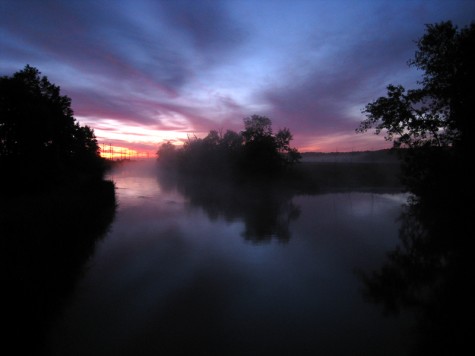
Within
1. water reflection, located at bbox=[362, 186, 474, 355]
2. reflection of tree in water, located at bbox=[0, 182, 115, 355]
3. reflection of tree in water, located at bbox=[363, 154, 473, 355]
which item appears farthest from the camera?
reflection of tree in water, located at bbox=[0, 182, 115, 355]

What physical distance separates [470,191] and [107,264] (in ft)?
70.3

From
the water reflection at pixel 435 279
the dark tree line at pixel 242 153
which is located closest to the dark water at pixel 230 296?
the water reflection at pixel 435 279

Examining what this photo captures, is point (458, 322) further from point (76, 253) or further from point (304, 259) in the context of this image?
point (76, 253)

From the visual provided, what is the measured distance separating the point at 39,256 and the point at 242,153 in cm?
5553

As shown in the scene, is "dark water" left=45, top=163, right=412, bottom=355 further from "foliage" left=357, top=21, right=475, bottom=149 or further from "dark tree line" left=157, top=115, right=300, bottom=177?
"dark tree line" left=157, top=115, right=300, bottom=177

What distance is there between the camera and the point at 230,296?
11414 millimetres

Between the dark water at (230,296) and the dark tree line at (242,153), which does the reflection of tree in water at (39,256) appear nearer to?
the dark water at (230,296)

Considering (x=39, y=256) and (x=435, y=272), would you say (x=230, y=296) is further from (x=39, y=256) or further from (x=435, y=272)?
(x=435, y=272)

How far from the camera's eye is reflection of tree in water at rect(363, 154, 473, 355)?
8953 millimetres

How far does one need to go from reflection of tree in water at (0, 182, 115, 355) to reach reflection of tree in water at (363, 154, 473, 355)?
11.1 meters

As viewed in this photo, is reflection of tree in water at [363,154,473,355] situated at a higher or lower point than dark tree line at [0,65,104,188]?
→ lower

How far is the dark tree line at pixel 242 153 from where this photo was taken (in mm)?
62906

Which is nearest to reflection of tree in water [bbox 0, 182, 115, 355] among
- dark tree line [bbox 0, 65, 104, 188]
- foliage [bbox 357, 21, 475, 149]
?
dark tree line [bbox 0, 65, 104, 188]

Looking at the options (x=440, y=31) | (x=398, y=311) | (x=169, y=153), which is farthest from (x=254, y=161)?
(x=169, y=153)
